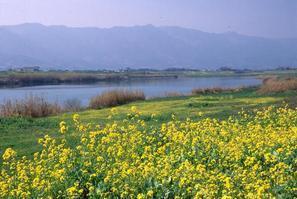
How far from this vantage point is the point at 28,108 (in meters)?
22.9

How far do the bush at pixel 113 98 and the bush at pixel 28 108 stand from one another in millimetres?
4841

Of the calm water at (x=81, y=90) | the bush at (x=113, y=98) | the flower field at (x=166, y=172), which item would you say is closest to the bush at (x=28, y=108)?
the bush at (x=113, y=98)

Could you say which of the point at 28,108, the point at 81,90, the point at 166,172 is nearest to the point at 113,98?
the point at 28,108

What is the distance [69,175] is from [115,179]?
855 millimetres

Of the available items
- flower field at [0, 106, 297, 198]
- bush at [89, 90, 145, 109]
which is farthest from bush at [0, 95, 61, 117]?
flower field at [0, 106, 297, 198]

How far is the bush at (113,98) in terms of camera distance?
2907 cm

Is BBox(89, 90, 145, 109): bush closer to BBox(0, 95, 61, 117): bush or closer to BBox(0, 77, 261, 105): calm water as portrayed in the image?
BBox(0, 77, 261, 105): calm water

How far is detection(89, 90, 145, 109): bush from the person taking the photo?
29072 mm

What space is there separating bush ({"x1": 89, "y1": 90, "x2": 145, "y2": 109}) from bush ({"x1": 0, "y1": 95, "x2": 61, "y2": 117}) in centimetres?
484

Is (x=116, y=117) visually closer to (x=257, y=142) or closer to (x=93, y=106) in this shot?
(x=93, y=106)

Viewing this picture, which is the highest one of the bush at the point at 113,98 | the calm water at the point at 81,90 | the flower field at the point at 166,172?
the flower field at the point at 166,172

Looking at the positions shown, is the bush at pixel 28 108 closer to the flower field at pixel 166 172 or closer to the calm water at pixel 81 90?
the calm water at pixel 81 90

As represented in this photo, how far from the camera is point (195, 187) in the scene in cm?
557

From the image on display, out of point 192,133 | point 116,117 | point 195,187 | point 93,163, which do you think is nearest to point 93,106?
point 116,117
